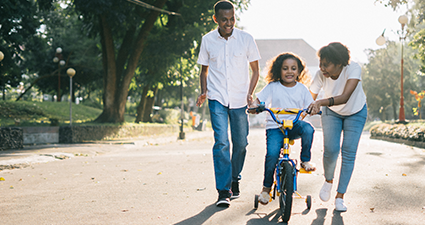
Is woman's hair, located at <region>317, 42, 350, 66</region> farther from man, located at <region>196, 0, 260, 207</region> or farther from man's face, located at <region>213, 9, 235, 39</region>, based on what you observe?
man's face, located at <region>213, 9, 235, 39</region>

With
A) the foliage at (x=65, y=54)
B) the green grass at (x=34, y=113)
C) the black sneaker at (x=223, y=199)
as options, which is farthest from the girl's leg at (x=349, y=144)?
the foliage at (x=65, y=54)

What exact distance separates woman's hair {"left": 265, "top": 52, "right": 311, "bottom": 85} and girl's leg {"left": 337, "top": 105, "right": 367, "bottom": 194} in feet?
2.12

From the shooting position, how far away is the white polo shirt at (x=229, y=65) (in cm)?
485

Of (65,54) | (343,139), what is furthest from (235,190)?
(65,54)

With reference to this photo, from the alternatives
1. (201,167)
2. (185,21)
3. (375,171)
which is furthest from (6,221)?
(185,21)

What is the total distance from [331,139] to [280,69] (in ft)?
2.97

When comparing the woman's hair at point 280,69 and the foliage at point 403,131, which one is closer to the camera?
the woman's hair at point 280,69

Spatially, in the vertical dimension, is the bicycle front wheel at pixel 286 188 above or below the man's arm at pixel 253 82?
below

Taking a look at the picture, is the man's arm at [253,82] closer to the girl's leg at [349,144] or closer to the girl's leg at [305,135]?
the girl's leg at [305,135]

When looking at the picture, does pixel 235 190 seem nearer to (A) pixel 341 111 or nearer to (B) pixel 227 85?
(B) pixel 227 85

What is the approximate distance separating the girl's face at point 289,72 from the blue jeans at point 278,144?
51 cm

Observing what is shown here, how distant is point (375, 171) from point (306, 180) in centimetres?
197

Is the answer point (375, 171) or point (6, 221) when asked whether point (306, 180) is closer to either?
point (375, 171)

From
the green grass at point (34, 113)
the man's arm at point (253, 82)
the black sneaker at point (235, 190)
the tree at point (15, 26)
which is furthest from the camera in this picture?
the green grass at point (34, 113)
